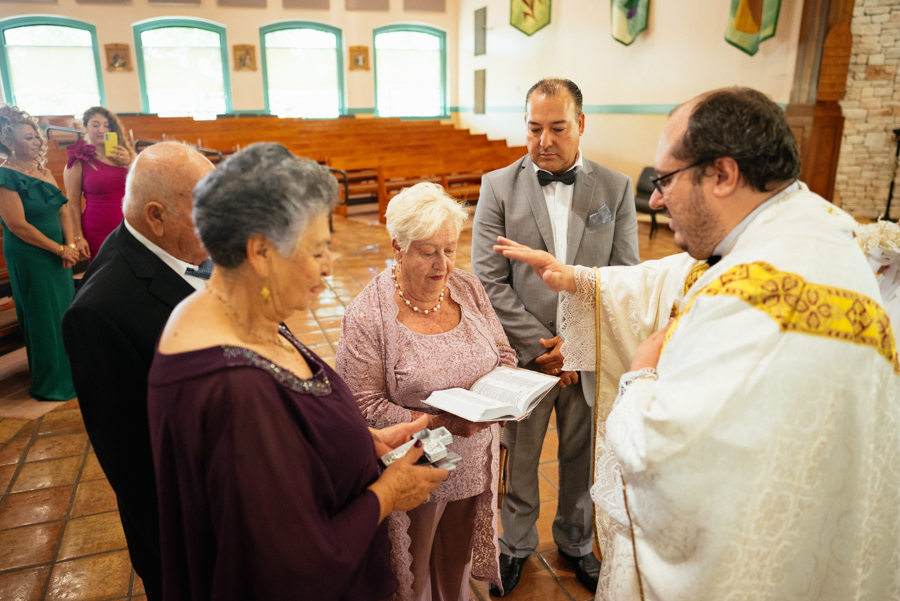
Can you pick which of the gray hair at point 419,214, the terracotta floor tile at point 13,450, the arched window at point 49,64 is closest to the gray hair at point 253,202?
the gray hair at point 419,214

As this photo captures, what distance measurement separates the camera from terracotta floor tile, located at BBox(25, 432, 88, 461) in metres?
3.07

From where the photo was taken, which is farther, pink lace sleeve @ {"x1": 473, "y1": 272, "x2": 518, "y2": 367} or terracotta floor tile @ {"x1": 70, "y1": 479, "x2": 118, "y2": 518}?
terracotta floor tile @ {"x1": 70, "y1": 479, "x2": 118, "y2": 518}

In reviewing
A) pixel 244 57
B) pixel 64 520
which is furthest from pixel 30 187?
pixel 244 57

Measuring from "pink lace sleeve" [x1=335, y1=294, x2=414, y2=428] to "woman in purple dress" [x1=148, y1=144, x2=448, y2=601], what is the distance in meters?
0.54

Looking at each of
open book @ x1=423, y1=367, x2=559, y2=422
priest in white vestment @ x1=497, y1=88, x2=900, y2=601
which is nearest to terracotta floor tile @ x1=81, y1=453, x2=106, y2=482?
open book @ x1=423, y1=367, x2=559, y2=422

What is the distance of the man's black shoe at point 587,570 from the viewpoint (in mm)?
2145

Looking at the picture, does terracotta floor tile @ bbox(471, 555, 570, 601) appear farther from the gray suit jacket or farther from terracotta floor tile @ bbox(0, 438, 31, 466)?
terracotta floor tile @ bbox(0, 438, 31, 466)

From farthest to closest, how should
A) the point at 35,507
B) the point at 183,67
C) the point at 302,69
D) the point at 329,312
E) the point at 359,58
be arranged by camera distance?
the point at 359,58, the point at 302,69, the point at 183,67, the point at 329,312, the point at 35,507

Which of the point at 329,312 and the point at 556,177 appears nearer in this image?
the point at 556,177

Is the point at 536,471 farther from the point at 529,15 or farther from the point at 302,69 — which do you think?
the point at 302,69

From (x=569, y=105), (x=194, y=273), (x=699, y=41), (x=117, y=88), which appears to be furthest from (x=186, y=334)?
(x=117, y=88)

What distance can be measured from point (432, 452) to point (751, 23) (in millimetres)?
7877

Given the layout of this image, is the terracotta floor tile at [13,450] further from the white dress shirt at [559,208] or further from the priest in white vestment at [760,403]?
the priest in white vestment at [760,403]

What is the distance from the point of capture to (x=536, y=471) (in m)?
2.17
